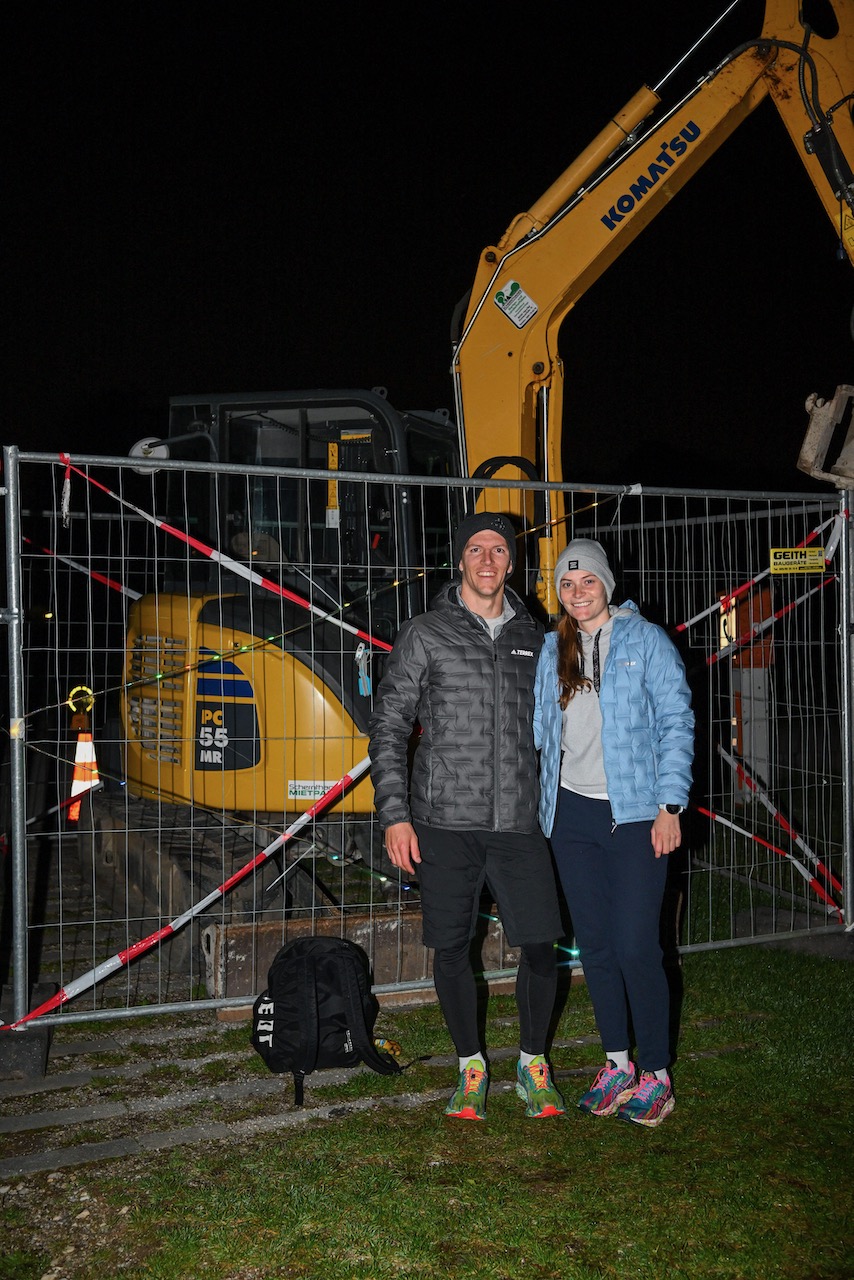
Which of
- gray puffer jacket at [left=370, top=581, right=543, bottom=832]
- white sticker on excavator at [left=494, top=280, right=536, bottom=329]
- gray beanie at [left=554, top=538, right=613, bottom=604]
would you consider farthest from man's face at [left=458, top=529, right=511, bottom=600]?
white sticker on excavator at [left=494, top=280, right=536, bottom=329]

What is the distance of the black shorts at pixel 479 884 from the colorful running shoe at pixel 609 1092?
0.57 meters

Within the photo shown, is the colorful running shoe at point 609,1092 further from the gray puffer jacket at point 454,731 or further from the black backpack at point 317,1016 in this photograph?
the gray puffer jacket at point 454,731

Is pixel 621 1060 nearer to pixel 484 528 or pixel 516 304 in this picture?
pixel 484 528

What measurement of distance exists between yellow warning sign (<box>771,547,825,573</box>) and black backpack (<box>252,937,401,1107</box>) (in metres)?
2.95

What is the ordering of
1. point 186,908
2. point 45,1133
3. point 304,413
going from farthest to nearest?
point 304,413
point 186,908
point 45,1133

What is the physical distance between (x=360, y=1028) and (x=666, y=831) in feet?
4.71

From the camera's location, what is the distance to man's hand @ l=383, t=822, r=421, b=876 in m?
3.64

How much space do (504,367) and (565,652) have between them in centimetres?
235

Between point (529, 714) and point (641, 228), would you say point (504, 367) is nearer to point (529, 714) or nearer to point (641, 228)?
point (641, 228)

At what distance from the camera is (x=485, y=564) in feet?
12.5

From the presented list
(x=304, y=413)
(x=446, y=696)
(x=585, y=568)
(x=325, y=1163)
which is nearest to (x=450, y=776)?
(x=446, y=696)

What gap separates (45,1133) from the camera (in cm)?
366

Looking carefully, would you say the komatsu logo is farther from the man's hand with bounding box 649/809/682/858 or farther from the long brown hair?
the man's hand with bounding box 649/809/682/858

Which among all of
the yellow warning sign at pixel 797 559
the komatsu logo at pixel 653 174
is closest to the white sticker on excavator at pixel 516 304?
the komatsu logo at pixel 653 174
